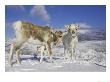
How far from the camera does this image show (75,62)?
2506mm

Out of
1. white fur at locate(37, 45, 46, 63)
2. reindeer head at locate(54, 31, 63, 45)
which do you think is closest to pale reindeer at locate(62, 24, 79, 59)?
reindeer head at locate(54, 31, 63, 45)

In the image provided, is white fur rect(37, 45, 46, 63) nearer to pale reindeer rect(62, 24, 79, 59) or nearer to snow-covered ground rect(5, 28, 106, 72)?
snow-covered ground rect(5, 28, 106, 72)

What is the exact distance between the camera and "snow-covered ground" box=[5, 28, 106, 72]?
2.48m

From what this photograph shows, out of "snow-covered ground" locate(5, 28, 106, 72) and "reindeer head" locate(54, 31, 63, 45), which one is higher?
"reindeer head" locate(54, 31, 63, 45)

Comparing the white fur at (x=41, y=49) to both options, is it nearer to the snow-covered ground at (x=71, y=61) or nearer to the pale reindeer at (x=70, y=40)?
the snow-covered ground at (x=71, y=61)

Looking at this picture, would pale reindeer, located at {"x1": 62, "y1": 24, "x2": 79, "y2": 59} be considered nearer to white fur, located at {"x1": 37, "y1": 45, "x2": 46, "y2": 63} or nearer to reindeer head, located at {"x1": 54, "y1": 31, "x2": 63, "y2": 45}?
reindeer head, located at {"x1": 54, "y1": 31, "x2": 63, "y2": 45}

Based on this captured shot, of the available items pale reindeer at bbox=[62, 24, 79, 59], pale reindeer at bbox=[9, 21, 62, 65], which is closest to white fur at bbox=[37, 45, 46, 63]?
pale reindeer at bbox=[9, 21, 62, 65]

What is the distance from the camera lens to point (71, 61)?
99.0 inches

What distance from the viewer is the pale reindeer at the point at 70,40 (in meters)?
2.51

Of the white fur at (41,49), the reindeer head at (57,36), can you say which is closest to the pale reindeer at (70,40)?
the reindeer head at (57,36)

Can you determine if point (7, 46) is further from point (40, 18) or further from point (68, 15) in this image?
point (68, 15)

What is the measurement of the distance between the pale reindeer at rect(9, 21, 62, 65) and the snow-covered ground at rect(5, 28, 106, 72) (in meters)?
0.04
